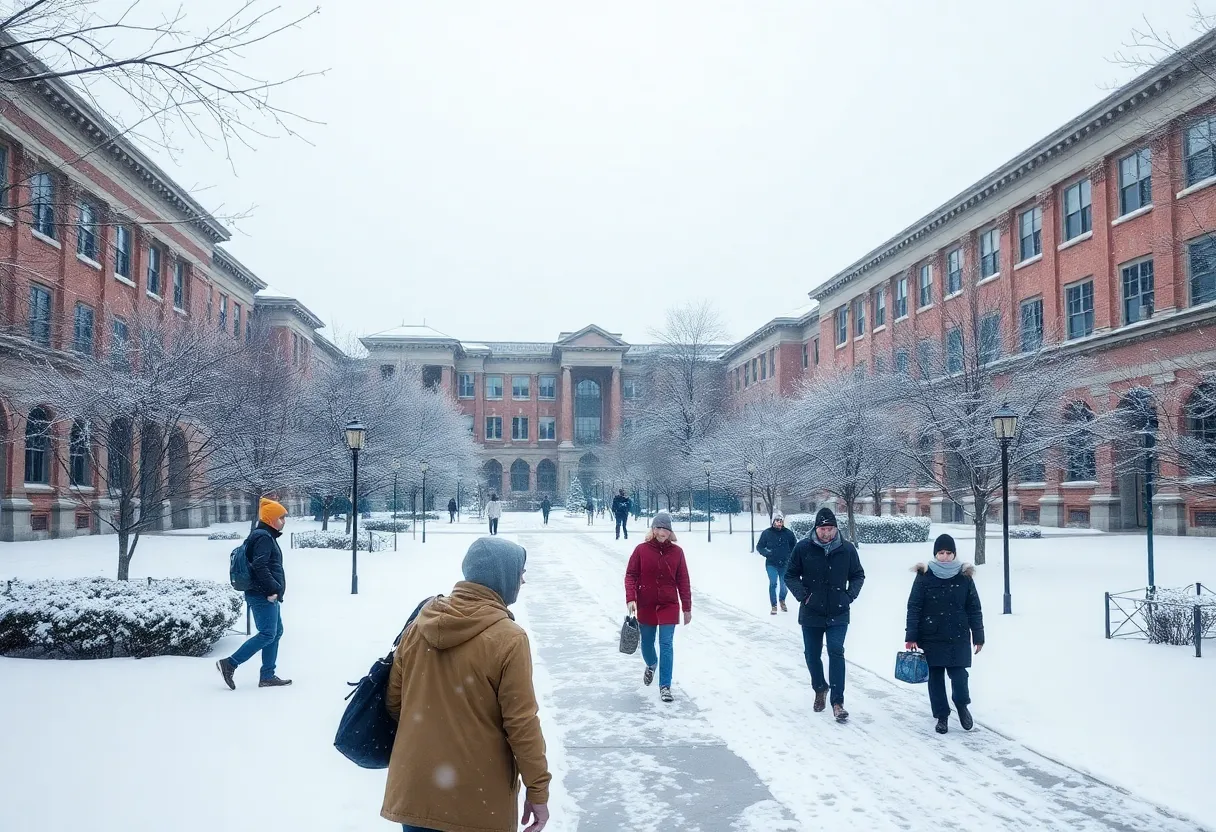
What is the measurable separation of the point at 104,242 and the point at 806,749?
7.65 m

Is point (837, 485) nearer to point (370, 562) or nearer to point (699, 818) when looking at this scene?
point (370, 562)

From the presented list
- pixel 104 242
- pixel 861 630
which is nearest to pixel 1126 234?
pixel 861 630

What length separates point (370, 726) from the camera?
3.24 m

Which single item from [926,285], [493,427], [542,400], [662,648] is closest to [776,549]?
[662,648]

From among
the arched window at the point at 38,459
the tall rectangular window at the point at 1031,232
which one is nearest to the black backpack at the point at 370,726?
the arched window at the point at 38,459

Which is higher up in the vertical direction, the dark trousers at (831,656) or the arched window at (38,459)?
the arched window at (38,459)

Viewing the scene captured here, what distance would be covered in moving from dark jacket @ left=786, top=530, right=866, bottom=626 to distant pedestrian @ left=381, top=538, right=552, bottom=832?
507cm

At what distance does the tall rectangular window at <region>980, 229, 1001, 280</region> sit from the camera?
39281 mm

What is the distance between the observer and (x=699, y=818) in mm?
5477

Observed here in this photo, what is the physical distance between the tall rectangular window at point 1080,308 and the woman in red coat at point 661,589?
99.3 ft

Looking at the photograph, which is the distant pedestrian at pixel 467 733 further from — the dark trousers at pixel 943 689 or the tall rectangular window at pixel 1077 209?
the tall rectangular window at pixel 1077 209

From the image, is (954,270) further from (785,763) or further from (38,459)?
(785,763)

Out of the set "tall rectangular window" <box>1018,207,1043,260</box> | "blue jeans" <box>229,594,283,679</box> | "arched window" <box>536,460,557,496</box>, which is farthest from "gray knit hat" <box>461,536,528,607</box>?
"arched window" <box>536,460,557,496</box>

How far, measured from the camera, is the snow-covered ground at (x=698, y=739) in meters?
5.55
